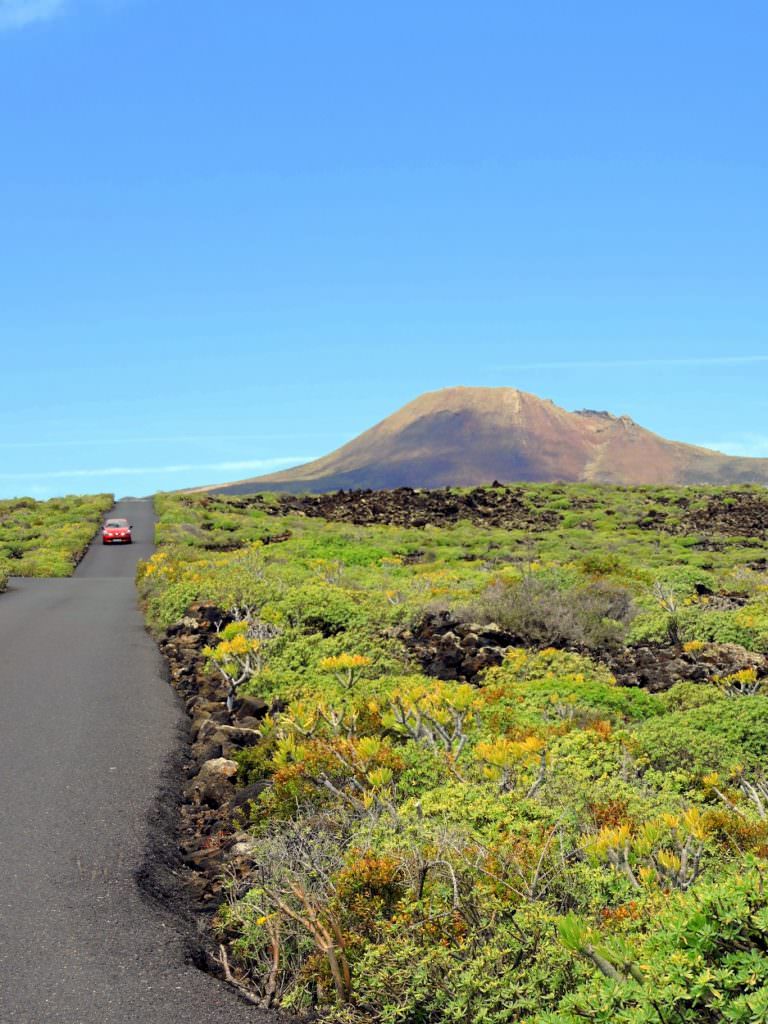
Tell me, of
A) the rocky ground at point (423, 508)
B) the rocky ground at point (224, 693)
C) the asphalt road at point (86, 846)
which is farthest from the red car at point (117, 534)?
the asphalt road at point (86, 846)

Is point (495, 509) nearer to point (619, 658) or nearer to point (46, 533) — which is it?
point (46, 533)

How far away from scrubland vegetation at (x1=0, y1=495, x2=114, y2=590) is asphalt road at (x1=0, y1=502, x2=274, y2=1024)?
56.8 feet

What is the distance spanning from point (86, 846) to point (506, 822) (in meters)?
3.33

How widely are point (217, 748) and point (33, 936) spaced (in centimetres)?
411

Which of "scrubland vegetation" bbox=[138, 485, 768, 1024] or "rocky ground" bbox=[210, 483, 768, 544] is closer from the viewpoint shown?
"scrubland vegetation" bbox=[138, 485, 768, 1024]

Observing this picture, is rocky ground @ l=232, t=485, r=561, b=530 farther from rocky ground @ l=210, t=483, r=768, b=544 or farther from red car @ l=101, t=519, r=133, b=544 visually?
red car @ l=101, t=519, r=133, b=544

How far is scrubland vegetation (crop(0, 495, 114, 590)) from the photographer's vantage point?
38156 millimetres

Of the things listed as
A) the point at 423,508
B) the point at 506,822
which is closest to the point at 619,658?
the point at 506,822

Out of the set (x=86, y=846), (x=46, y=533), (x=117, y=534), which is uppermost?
(x=46, y=533)

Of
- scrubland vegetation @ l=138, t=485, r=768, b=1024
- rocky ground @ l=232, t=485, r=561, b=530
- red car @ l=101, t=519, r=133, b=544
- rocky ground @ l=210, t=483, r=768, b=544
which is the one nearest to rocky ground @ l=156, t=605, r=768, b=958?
scrubland vegetation @ l=138, t=485, r=768, b=1024

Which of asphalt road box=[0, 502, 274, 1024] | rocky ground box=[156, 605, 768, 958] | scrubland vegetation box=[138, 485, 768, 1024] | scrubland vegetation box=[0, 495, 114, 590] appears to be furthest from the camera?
scrubland vegetation box=[0, 495, 114, 590]

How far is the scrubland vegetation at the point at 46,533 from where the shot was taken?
125 ft

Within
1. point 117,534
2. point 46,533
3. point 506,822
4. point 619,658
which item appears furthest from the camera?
point 46,533

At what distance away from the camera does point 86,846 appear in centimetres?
723
